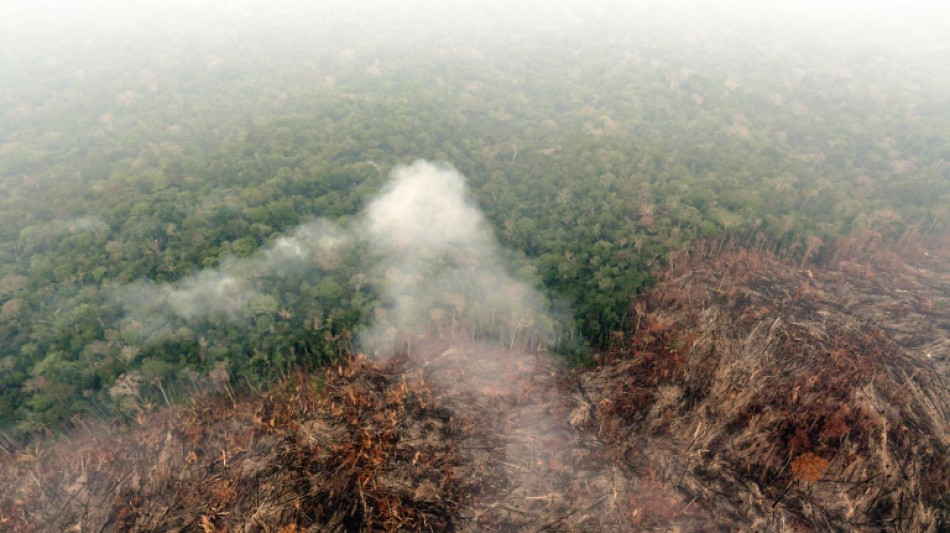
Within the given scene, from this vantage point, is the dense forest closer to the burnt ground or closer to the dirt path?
the burnt ground

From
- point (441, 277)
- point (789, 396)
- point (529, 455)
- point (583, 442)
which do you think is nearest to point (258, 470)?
point (529, 455)

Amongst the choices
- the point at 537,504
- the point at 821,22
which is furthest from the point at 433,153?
the point at 821,22

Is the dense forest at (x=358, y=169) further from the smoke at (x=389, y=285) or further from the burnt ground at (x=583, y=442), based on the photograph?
the burnt ground at (x=583, y=442)

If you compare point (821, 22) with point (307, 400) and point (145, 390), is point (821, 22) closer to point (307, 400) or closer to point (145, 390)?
point (307, 400)

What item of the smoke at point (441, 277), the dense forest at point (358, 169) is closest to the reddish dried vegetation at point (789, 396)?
the dense forest at point (358, 169)

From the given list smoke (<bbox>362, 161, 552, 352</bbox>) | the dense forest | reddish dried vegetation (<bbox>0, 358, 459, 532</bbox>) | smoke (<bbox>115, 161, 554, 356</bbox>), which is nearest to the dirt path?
reddish dried vegetation (<bbox>0, 358, 459, 532</bbox>)

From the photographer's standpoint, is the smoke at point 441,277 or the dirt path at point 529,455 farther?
the smoke at point 441,277
